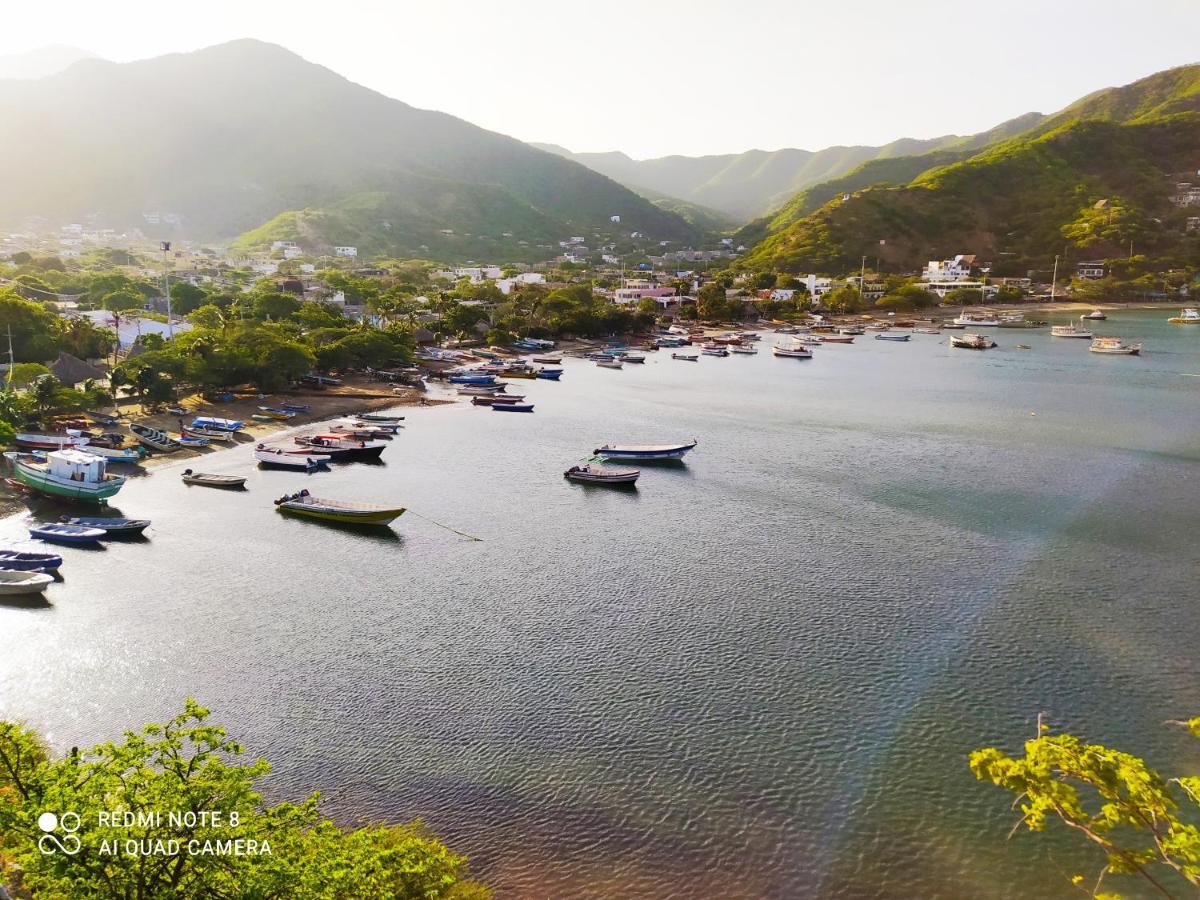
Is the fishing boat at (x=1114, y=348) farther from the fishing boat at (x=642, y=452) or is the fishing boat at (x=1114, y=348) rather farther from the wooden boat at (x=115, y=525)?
the wooden boat at (x=115, y=525)

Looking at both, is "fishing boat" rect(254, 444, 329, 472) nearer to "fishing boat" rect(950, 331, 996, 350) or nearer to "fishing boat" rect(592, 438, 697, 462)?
"fishing boat" rect(592, 438, 697, 462)

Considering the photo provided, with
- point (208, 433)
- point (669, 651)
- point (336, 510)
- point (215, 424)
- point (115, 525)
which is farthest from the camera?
point (215, 424)

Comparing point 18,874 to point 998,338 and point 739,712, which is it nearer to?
point 739,712

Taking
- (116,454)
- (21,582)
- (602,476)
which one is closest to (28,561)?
(21,582)

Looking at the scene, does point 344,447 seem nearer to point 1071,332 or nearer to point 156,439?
point 156,439

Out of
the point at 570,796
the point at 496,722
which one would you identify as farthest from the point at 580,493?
the point at 570,796

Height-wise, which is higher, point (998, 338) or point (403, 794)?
point (998, 338)
